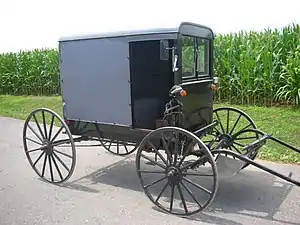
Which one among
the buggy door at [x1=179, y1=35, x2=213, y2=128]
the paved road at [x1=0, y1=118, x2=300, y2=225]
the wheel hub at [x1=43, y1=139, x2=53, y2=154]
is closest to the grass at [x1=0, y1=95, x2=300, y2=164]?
the paved road at [x1=0, y1=118, x2=300, y2=225]

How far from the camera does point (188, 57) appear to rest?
4.58 metres

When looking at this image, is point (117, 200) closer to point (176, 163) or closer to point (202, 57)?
point (176, 163)

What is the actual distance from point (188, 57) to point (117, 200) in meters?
1.90

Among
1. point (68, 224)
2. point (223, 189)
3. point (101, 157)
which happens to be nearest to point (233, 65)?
point (101, 157)

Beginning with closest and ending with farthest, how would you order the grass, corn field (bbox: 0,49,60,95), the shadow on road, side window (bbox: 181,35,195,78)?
the shadow on road
side window (bbox: 181,35,195,78)
the grass
corn field (bbox: 0,49,60,95)

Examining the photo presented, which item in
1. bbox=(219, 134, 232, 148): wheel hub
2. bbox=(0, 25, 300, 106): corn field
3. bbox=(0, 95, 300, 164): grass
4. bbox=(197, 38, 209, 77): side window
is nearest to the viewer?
bbox=(197, 38, 209, 77): side window

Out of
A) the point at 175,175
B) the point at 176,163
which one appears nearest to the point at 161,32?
the point at 176,163

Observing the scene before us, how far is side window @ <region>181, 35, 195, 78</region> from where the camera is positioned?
4.38m

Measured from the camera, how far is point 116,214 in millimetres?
4121

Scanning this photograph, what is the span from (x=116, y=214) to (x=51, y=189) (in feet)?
4.06

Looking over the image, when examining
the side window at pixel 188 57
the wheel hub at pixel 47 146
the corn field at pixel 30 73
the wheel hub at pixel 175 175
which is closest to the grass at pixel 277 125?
the side window at pixel 188 57

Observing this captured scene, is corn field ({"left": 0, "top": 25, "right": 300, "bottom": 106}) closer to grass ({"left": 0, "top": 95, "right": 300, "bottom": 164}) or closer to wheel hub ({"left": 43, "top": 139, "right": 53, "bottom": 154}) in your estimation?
grass ({"left": 0, "top": 95, "right": 300, "bottom": 164})

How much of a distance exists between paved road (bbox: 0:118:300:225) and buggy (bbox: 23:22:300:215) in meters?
0.19

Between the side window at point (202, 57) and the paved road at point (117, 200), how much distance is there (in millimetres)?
1476
